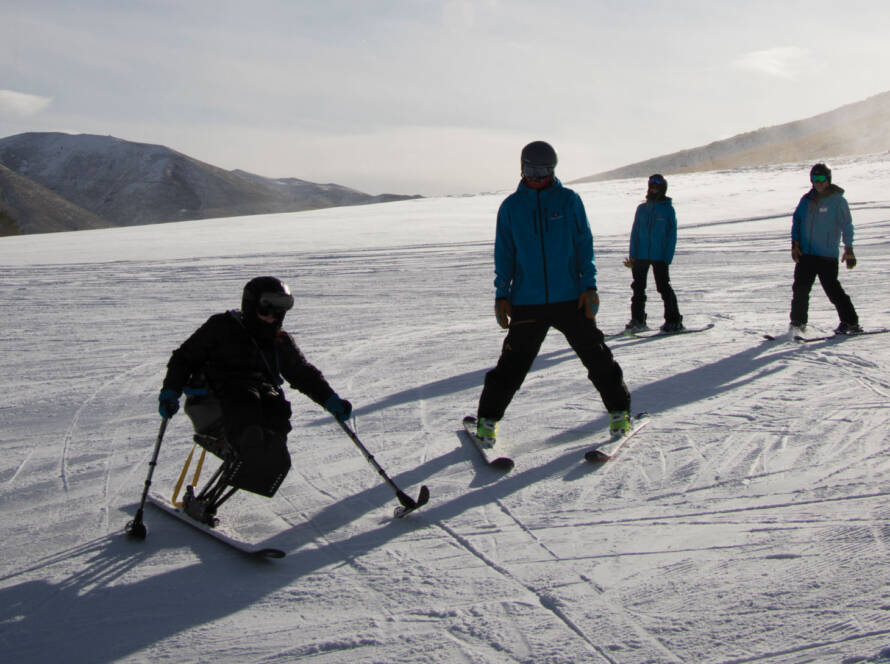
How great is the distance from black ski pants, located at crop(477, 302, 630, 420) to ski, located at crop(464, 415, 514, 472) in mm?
174

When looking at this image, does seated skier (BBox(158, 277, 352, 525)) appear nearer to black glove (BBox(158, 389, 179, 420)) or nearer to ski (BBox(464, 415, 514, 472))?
black glove (BBox(158, 389, 179, 420))

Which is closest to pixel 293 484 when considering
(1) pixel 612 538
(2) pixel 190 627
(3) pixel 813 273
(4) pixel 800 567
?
(2) pixel 190 627

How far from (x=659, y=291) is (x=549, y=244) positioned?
405cm

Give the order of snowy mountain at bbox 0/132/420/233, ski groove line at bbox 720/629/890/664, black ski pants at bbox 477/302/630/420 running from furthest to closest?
1. snowy mountain at bbox 0/132/420/233
2. black ski pants at bbox 477/302/630/420
3. ski groove line at bbox 720/629/890/664

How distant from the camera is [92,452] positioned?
4523 mm

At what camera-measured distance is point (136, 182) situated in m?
120

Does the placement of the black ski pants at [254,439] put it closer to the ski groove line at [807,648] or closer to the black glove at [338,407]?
the black glove at [338,407]

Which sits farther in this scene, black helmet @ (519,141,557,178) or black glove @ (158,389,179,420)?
black helmet @ (519,141,557,178)

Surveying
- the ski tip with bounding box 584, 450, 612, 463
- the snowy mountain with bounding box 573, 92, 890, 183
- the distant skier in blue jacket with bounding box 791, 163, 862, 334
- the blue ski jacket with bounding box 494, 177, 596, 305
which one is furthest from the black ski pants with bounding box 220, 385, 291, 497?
the snowy mountain with bounding box 573, 92, 890, 183

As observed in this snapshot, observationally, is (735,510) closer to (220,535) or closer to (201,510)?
(220,535)

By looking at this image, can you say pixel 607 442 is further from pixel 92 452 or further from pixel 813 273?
pixel 813 273

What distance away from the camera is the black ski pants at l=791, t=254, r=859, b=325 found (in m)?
7.19

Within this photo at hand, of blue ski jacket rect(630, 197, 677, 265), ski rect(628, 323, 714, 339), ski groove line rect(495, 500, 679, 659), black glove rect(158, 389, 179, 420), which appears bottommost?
ski groove line rect(495, 500, 679, 659)

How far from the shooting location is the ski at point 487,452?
4074 millimetres
